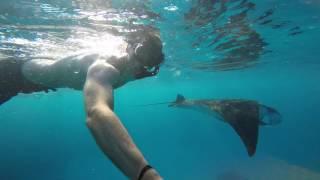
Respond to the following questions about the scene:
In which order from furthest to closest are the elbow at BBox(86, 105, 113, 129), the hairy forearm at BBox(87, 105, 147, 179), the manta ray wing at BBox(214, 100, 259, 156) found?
the manta ray wing at BBox(214, 100, 259, 156), the elbow at BBox(86, 105, 113, 129), the hairy forearm at BBox(87, 105, 147, 179)

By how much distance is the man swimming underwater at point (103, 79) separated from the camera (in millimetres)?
2842

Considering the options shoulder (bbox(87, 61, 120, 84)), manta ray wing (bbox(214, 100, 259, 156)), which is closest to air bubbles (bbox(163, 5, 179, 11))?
manta ray wing (bbox(214, 100, 259, 156))

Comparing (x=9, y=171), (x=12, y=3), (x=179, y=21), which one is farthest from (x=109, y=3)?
(x=9, y=171)

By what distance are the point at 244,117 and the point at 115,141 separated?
6197 millimetres

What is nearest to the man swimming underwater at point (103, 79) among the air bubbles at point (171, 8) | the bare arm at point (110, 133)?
the bare arm at point (110, 133)

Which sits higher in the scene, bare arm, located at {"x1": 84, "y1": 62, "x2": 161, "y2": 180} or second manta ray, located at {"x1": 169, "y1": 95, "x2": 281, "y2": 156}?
bare arm, located at {"x1": 84, "y1": 62, "x2": 161, "y2": 180}

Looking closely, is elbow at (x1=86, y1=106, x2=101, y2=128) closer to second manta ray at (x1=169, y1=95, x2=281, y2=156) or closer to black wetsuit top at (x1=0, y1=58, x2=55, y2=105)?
black wetsuit top at (x1=0, y1=58, x2=55, y2=105)

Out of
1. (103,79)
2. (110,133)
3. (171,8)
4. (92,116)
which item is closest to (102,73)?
(103,79)

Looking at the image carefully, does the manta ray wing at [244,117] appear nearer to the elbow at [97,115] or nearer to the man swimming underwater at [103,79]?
the man swimming underwater at [103,79]

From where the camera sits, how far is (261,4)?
13.7 m

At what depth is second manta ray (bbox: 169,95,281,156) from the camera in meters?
8.20

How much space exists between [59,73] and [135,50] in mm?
2081

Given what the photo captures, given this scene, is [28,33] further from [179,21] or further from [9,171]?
[9,171]

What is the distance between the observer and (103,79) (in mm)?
3746
